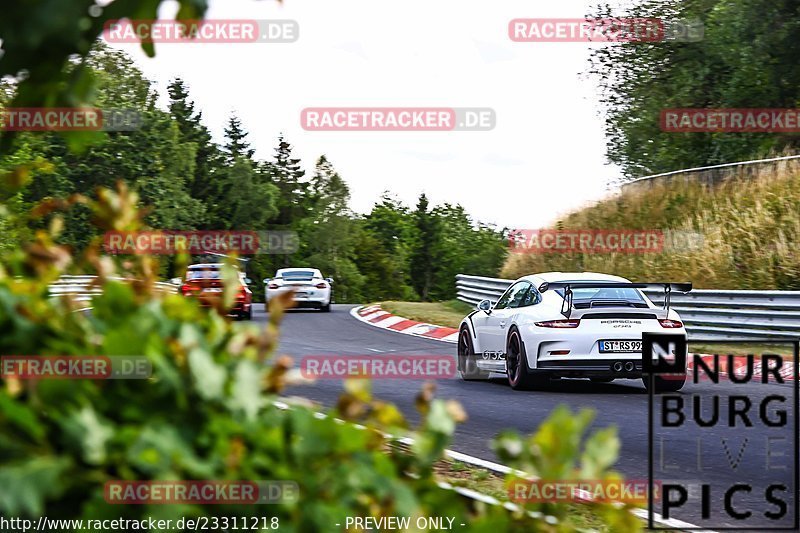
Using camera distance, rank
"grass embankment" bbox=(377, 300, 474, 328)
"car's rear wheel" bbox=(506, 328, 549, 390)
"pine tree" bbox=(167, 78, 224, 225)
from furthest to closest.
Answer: "pine tree" bbox=(167, 78, 224, 225) → "grass embankment" bbox=(377, 300, 474, 328) → "car's rear wheel" bbox=(506, 328, 549, 390)

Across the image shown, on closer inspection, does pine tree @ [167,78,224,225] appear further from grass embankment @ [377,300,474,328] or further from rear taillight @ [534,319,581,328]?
rear taillight @ [534,319,581,328]

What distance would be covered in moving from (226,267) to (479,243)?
461ft

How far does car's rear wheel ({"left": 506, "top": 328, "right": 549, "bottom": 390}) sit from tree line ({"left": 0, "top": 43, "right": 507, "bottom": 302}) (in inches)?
924

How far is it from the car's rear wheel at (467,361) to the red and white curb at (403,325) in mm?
6169

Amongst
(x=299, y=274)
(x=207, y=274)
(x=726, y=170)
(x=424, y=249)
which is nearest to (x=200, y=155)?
(x=424, y=249)

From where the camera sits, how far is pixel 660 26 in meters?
35.2

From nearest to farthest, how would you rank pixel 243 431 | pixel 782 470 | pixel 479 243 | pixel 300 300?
pixel 243 431
pixel 782 470
pixel 300 300
pixel 479 243

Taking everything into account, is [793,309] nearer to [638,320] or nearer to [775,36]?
[638,320]

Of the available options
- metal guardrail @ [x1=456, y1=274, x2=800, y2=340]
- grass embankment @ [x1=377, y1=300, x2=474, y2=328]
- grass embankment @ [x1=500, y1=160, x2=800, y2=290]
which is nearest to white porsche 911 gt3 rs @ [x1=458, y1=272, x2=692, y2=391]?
metal guardrail @ [x1=456, y1=274, x2=800, y2=340]

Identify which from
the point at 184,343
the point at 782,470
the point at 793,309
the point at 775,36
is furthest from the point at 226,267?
the point at 775,36

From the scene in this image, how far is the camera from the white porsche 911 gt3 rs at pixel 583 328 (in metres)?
12.0

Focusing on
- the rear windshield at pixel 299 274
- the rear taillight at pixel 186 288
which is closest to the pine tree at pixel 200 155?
the rear windshield at pixel 299 274

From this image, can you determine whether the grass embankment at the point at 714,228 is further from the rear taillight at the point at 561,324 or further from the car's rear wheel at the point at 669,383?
the rear taillight at the point at 561,324

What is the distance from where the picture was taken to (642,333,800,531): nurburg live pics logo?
6309 millimetres
